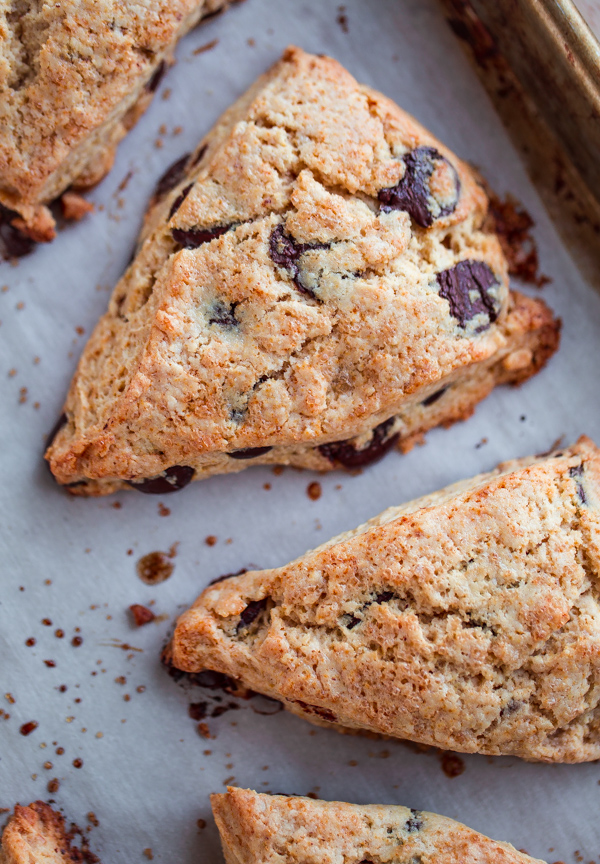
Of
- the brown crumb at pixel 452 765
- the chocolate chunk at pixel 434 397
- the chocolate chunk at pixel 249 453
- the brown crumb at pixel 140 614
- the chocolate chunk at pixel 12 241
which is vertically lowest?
the brown crumb at pixel 140 614

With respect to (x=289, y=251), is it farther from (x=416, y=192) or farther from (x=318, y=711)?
(x=318, y=711)

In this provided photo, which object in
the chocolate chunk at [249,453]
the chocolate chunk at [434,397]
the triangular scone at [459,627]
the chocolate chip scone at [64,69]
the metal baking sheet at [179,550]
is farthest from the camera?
the chocolate chunk at [434,397]

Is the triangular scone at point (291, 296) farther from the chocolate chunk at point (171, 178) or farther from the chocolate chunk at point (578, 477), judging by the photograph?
the chocolate chunk at point (578, 477)

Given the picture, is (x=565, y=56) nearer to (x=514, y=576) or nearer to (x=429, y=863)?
(x=514, y=576)

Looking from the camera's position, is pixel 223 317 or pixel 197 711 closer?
pixel 223 317

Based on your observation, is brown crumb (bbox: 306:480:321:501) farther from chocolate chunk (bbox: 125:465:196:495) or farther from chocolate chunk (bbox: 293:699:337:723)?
chocolate chunk (bbox: 293:699:337:723)

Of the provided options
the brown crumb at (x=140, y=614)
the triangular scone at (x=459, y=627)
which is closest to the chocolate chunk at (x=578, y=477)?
the triangular scone at (x=459, y=627)

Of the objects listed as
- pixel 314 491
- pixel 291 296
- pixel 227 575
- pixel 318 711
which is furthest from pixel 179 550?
pixel 291 296
